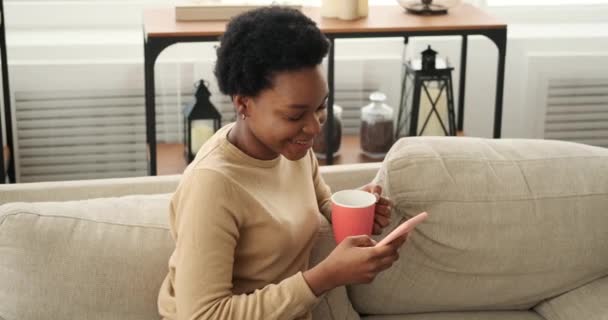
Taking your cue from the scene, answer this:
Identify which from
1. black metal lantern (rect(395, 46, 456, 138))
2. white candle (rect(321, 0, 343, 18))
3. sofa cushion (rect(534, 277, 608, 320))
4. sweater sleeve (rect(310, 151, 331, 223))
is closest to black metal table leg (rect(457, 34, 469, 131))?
black metal lantern (rect(395, 46, 456, 138))

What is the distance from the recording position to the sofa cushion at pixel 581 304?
6.35ft

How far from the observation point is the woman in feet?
4.76

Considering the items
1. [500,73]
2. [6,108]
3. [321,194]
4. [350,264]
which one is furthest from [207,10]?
[350,264]

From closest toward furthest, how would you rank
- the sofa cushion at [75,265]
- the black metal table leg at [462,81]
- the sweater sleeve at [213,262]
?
the sweater sleeve at [213,262], the sofa cushion at [75,265], the black metal table leg at [462,81]

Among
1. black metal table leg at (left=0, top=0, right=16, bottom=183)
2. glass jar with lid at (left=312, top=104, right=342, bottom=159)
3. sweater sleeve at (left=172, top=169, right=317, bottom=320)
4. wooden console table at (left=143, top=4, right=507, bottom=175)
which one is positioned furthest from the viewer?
glass jar with lid at (left=312, top=104, right=342, bottom=159)

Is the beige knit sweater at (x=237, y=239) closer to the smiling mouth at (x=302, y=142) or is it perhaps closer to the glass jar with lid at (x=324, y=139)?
the smiling mouth at (x=302, y=142)

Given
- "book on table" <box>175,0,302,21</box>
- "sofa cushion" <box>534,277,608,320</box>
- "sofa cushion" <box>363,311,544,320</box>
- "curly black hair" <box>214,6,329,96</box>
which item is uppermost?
"book on table" <box>175,0,302,21</box>

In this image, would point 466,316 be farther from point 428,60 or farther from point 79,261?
point 428,60

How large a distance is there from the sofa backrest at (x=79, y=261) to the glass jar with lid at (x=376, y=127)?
145cm

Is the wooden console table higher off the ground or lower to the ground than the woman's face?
higher

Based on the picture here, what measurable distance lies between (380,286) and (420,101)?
1.27 meters

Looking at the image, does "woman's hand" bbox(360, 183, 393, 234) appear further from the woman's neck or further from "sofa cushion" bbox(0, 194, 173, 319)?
"sofa cushion" bbox(0, 194, 173, 319)

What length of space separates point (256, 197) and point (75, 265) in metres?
0.40

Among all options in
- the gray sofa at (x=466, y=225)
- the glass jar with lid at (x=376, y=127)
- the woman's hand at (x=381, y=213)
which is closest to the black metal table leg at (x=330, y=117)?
the glass jar with lid at (x=376, y=127)
